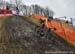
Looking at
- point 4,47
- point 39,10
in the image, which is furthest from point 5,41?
point 39,10

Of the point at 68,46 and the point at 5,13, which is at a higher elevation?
the point at 5,13

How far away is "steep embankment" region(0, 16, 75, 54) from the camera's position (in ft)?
53.0

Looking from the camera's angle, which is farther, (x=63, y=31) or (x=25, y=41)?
(x=63, y=31)

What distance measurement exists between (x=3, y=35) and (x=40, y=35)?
2.64 m

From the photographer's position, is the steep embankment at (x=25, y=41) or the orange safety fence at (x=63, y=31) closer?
the steep embankment at (x=25, y=41)

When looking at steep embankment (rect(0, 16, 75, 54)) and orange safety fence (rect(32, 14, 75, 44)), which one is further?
orange safety fence (rect(32, 14, 75, 44))

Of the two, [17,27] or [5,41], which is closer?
[5,41]

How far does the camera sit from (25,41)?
17.2 meters

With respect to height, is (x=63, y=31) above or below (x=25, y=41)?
above

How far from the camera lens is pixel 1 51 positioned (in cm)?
1548

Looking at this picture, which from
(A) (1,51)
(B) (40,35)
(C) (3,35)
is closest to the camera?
(A) (1,51)

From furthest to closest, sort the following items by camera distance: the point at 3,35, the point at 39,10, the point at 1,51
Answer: the point at 39,10, the point at 3,35, the point at 1,51

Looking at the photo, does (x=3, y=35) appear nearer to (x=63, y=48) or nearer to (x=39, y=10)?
(x=63, y=48)

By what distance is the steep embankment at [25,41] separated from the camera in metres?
16.2
